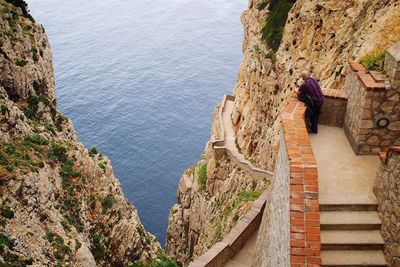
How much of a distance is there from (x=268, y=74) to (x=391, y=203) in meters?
23.4

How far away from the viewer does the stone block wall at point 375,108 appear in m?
8.80

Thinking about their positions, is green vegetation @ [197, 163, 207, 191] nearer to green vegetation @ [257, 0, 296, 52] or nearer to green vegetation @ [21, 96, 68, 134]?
green vegetation @ [257, 0, 296, 52]

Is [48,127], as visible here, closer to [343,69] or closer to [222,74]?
[343,69]

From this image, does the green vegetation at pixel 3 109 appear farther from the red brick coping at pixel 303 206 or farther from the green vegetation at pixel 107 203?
the red brick coping at pixel 303 206

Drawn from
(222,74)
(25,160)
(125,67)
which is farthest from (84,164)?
(125,67)

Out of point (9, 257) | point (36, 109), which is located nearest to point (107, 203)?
point (36, 109)

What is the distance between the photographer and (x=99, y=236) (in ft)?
68.4

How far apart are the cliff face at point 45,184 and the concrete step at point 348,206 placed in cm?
1078

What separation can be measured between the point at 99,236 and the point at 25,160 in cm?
577

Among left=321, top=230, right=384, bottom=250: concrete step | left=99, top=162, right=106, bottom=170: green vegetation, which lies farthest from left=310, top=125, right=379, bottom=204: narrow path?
left=99, top=162, right=106, bottom=170: green vegetation

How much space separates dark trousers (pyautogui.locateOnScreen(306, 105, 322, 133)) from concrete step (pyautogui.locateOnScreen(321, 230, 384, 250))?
350cm

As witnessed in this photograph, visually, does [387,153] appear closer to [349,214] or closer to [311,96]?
[349,214]

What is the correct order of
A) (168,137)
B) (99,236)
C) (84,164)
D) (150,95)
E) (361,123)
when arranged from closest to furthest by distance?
1. (361,123)
2. (99,236)
3. (84,164)
4. (168,137)
5. (150,95)

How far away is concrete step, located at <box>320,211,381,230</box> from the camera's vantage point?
7703mm
